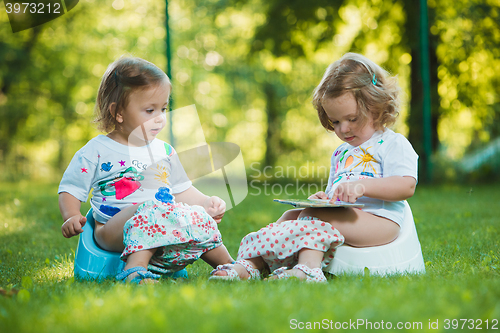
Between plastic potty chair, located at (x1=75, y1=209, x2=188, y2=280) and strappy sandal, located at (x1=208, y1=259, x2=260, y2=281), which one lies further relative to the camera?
plastic potty chair, located at (x1=75, y1=209, x2=188, y2=280)

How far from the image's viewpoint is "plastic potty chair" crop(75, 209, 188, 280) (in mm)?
1995

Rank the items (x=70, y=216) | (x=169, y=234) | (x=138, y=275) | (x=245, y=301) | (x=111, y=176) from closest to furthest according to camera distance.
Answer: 1. (x=245, y=301)
2. (x=138, y=275)
3. (x=169, y=234)
4. (x=70, y=216)
5. (x=111, y=176)

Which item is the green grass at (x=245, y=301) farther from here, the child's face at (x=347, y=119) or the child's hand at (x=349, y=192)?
the child's face at (x=347, y=119)

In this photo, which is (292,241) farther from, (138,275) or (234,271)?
(138,275)


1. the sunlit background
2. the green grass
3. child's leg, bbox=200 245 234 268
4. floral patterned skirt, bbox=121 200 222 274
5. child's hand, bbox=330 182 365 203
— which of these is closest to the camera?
the green grass

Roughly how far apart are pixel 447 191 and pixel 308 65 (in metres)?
5.43

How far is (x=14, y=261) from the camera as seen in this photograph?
245 centimetres

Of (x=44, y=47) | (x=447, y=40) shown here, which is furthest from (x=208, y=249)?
(x=44, y=47)

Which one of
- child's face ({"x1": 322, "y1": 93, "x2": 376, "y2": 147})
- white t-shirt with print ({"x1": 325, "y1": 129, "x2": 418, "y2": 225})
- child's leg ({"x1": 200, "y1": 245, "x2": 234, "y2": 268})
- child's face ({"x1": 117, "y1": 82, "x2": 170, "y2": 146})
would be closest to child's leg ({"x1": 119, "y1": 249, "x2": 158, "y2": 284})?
child's leg ({"x1": 200, "y1": 245, "x2": 234, "y2": 268})

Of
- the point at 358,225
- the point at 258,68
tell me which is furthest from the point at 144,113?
the point at 258,68

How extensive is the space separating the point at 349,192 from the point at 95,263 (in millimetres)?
1141

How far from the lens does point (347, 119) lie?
2.19 metres

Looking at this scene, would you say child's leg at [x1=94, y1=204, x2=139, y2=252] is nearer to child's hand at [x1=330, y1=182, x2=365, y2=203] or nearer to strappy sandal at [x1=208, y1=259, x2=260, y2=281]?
strappy sandal at [x1=208, y1=259, x2=260, y2=281]

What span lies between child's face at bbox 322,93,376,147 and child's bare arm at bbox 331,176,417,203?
0.98 ft
